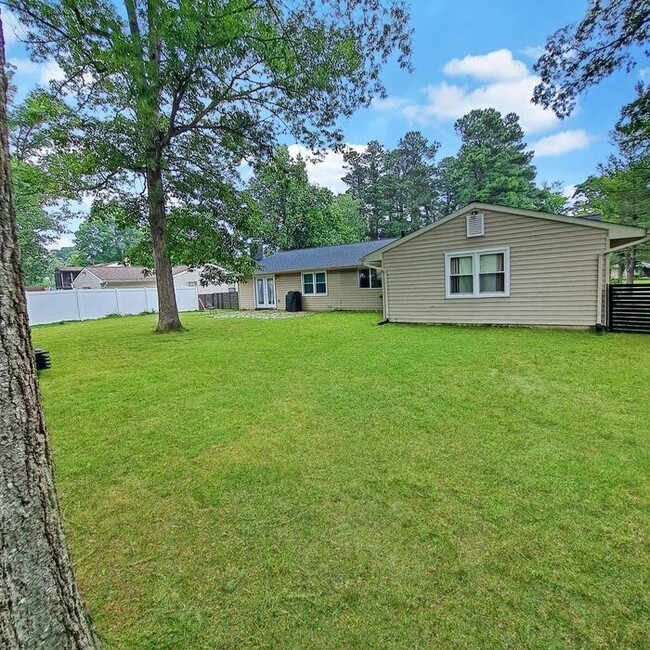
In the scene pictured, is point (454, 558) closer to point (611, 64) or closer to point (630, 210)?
point (611, 64)

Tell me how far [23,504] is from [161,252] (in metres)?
10.6

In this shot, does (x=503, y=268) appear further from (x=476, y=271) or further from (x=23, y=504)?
(x=23, y=504)

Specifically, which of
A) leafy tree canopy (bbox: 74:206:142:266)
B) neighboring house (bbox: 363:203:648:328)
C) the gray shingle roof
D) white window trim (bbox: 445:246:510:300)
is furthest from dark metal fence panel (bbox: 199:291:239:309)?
leafy tree canopy (bbox: 74:206:142:266)

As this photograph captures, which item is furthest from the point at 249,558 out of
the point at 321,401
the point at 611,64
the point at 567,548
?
the point at 611,64

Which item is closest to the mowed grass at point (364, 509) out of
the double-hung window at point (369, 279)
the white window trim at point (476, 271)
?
the white window trim at point (476, 271)

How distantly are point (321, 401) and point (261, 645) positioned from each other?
9.66ft

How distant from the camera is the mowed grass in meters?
1.55

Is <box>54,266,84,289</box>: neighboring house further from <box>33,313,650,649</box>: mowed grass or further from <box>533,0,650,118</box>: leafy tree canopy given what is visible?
<box>533,0,650,118</box>: leafy tree canopy

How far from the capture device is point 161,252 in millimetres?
10547

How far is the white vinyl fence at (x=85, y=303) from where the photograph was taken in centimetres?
1551

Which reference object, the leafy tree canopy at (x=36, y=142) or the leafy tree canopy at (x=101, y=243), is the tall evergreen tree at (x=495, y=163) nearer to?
the leafy tree canopy at (x=36, y=142)

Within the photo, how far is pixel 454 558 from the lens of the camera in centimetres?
187

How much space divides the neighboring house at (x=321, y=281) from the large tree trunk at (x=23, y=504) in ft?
42.2

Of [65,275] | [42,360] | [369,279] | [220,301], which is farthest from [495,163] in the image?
[65,275]
